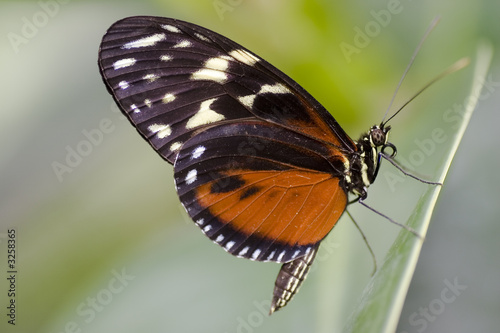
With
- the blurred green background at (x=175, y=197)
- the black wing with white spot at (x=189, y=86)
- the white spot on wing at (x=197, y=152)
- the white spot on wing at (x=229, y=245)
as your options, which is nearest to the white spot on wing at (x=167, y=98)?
the black wing with white spot at (x=189, y=86)

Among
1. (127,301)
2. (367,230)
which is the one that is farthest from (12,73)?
(367,230)

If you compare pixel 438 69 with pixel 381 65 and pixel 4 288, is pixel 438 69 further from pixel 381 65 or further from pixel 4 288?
pixel 4 288

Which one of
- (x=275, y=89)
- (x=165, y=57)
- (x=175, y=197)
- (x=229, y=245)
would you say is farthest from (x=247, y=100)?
(x=175, y=197)

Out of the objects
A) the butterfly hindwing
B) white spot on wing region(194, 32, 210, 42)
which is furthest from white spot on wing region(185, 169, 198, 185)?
white spot on wing region(194, 32, 210, 42)

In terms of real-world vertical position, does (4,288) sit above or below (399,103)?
above

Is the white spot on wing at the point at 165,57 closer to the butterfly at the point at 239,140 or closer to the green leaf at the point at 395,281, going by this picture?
the butterfly at the point at 239,140

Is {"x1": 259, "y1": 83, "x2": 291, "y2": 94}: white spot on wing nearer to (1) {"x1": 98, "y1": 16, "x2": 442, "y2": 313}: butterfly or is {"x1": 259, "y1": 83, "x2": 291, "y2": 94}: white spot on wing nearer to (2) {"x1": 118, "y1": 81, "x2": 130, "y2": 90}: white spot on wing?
(1) {"x1": 98, "y1": 16, "x2": 442, "y2": 313}: butterfly
